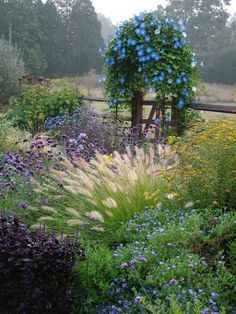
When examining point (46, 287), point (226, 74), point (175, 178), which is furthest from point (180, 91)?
point (226, 74)

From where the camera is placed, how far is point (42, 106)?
915 cm

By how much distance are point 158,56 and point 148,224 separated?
4.34 meters

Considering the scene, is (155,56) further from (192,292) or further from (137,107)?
(192,292)

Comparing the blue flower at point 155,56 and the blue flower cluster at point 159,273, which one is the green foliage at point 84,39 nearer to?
the blue flower at point 155,56

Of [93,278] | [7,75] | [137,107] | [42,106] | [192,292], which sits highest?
[7,75]

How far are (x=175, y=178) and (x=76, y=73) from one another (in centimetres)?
3383

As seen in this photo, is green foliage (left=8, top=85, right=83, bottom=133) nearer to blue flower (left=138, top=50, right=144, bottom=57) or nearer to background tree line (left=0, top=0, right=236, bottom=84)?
blue flower (left=138, top=50, right=144, bottom=57)

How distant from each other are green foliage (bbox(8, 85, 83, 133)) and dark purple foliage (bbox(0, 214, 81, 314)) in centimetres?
619

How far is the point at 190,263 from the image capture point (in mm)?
2611

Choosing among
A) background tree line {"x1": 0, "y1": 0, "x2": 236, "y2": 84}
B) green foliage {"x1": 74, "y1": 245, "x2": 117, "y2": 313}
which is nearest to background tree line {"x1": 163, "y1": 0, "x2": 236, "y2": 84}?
background tree line {"x1": 0, "y1": 0, "x2": 236, "y2": 84}

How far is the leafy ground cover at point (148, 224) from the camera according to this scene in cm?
258

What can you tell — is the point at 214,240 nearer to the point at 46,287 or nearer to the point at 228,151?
the point at 228,151

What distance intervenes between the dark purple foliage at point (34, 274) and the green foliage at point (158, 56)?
4.83m

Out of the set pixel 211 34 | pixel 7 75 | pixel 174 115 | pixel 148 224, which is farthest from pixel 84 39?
pixel 148 224
